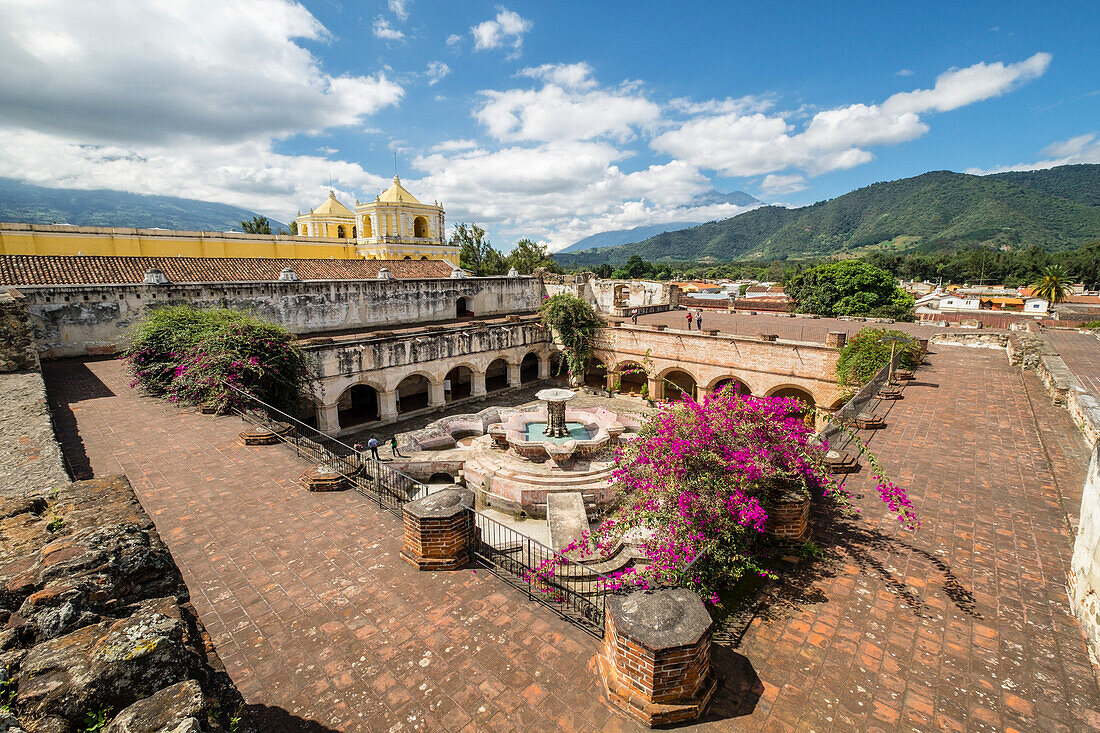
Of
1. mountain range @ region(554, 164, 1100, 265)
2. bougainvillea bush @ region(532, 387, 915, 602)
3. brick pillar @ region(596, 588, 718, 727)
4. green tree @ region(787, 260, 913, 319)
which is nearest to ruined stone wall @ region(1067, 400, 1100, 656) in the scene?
bougainvillea bush @ region(532, 387, 915, 602)

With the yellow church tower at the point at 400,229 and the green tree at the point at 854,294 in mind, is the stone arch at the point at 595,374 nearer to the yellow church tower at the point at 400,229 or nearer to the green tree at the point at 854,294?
the yellow church tower at the point at 400,229

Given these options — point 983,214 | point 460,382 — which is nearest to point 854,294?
point 460,382

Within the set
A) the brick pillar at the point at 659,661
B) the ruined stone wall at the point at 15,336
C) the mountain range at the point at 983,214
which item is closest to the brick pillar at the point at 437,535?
the brick pillar at the point at 659,661

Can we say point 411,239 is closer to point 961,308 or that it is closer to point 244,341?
point 244,341

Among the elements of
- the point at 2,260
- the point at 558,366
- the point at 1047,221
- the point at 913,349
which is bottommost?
the point at 558,366

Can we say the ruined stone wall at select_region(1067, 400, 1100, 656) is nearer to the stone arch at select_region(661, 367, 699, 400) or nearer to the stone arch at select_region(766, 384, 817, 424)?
the stone arch at select_region(766, 384, 817, 424)

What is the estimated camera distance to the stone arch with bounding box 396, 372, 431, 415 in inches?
898

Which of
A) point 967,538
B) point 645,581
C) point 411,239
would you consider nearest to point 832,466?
point 967,538

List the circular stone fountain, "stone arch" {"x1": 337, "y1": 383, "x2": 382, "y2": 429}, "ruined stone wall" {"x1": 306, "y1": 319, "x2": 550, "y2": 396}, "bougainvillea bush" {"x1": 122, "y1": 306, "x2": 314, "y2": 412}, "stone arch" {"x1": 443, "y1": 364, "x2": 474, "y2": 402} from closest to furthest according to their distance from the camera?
"bougainvillea bush" {"x1": 122, "y1": 306, "x2": 314, "y2": 412} < the circular stone fountain < "ruined stone wall" {"x1": 306, "y1": 319, "x2": 550, "y2": 396} < "stone arch" {"x1": 337, "y1": 383, "x2": 382, "y2": 429} < "stone arch" {"x1": 443, "y1": 364, "x2": 474, "y2": 402}

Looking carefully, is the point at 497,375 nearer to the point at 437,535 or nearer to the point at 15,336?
the point at 15,336

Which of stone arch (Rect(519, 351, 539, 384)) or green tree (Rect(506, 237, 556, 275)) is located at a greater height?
green tree (Rect(506, 237, 556, 275))

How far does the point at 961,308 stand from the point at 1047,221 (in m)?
153

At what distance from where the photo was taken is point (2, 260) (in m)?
15.7

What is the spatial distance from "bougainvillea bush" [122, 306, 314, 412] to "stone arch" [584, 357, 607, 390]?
1589cm
